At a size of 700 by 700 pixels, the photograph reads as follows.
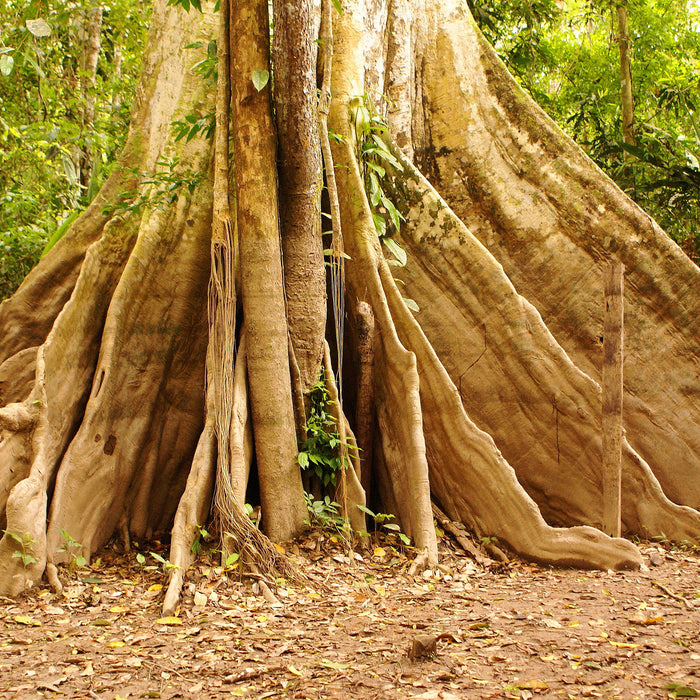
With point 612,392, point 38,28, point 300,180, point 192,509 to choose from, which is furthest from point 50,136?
point 612,392

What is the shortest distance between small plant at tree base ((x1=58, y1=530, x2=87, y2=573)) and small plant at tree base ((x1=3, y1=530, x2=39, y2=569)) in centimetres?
32

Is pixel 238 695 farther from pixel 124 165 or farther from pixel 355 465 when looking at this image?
pixel 124 165

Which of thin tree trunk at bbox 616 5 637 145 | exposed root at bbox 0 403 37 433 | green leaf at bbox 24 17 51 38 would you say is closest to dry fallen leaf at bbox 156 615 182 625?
exposed root at bbox 0 403 37 433

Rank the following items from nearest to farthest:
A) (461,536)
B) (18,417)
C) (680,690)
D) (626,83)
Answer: (680,690) → (18,417) → (461,536) → (626,83)

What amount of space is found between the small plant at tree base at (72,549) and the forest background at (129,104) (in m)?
3.20

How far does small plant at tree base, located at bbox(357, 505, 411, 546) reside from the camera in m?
4.30

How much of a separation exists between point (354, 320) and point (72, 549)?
2370 mm

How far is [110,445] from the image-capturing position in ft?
14.7

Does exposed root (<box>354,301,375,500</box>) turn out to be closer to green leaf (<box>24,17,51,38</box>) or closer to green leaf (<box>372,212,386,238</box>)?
green leaf (<box>372,212,386,238</box>)

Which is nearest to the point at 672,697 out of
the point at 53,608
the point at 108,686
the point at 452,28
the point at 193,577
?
the point at 108,686

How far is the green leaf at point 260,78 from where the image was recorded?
402cm

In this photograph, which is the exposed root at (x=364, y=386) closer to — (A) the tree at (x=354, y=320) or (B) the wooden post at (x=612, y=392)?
(A) the tree at (x=354, y=320)

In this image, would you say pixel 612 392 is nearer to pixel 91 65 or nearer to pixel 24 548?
pixel 24 548

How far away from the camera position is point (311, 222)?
455 centimetres
